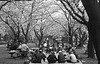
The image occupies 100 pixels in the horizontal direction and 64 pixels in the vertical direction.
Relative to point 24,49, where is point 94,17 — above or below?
above

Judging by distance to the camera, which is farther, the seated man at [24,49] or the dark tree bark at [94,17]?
the seated man at [24,49]

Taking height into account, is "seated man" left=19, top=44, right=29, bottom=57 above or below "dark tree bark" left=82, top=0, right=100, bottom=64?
below

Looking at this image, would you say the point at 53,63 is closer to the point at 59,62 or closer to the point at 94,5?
the point at 59,62

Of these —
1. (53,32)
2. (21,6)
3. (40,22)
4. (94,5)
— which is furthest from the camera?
(53,32)

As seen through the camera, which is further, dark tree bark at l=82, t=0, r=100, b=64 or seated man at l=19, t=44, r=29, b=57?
seated man at l=19, t=44, r=29, b=57

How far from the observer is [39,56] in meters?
12.7

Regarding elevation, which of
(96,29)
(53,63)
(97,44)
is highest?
(96,29)

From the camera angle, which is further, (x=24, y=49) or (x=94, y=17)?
(x=24, y=49)

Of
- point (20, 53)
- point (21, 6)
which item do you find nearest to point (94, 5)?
point (20, 53)

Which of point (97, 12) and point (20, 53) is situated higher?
point (97, 12)

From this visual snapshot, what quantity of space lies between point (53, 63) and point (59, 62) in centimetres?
38

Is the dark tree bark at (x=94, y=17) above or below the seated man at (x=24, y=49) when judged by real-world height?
above

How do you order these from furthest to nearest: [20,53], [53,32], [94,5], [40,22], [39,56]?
[53,32]
[40,22]
[20,53]
[39,56]
[94,5]

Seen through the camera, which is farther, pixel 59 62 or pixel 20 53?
pixel 20 53
